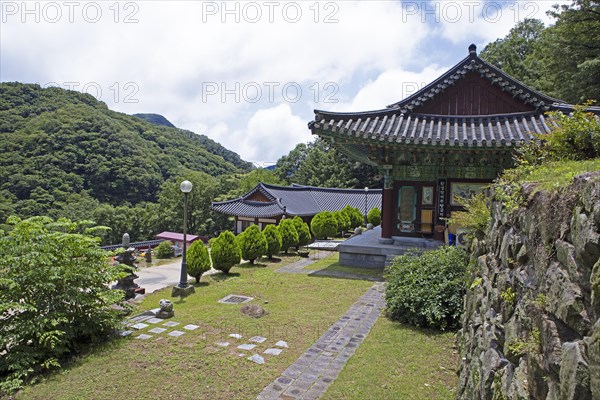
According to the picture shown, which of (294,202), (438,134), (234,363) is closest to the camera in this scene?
(234,363)

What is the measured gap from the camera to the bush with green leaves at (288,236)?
16.9 metres

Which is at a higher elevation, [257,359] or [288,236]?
[288,236]

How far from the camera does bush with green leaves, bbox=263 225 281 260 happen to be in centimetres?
1521

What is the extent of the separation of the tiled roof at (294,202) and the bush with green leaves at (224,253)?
15.1 metres

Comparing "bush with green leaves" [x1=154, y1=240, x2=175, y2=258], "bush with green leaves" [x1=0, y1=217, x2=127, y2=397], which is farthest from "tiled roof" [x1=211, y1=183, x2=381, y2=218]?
"bush with green leaves" [x1=0, y1=217, x2=127, y2=397]

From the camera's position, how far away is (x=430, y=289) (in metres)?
6.89

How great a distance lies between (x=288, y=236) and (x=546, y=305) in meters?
14.8

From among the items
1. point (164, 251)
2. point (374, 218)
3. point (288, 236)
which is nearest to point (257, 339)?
point (288, 236)

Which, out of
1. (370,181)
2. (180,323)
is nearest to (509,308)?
(180,323)

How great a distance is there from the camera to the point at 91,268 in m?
6.59

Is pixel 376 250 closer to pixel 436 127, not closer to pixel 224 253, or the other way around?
pixel 436 127

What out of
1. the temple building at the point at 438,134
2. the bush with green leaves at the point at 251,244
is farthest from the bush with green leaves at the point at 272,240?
the temple building at the point at 438,134

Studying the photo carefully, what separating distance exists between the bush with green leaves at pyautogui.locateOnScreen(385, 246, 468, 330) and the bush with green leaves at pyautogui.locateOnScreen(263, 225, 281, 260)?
8.02 m

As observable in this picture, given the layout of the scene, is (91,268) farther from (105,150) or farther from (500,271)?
(105,150)
